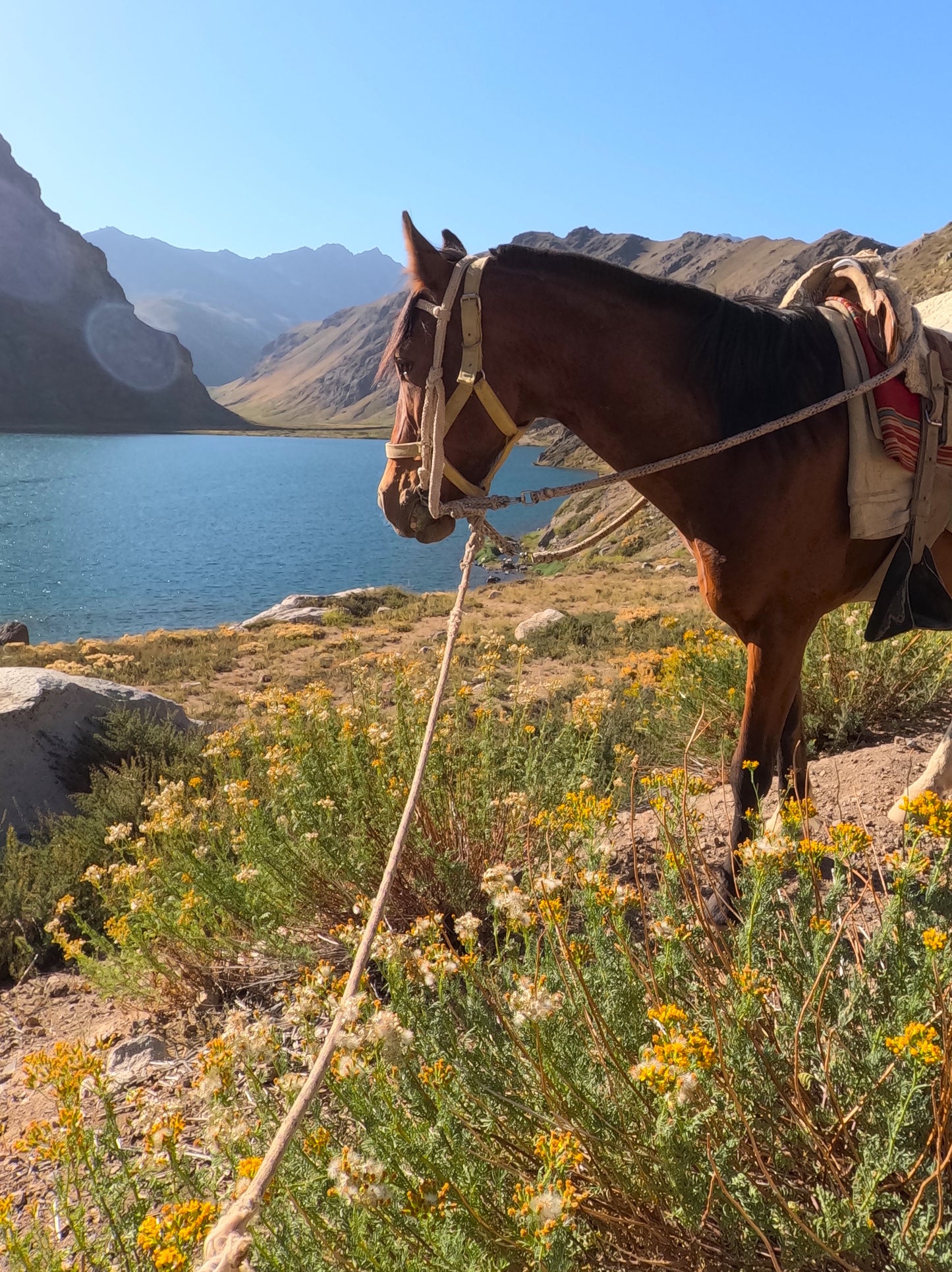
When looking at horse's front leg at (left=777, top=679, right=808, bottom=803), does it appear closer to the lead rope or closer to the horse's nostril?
the horse's nostril

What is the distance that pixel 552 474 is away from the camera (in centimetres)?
9350

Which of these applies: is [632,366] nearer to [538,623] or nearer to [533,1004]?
[533,1004]

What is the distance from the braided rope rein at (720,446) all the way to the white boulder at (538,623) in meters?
11.8

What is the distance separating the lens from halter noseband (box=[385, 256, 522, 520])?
2.64m

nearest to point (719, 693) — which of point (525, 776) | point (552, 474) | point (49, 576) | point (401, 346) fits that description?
point (525, 776)

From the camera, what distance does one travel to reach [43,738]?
6.26 metres

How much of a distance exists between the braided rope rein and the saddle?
38 mm

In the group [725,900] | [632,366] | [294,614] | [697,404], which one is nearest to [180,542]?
[294,614]

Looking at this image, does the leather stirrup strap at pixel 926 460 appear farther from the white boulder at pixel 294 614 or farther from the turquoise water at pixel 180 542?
the white boulder at pixel 294 614

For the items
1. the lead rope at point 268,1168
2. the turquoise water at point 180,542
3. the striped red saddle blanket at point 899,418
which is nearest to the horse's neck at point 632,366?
the striped red saddle blanket at point 899,418

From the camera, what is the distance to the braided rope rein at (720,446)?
2504 millimetres

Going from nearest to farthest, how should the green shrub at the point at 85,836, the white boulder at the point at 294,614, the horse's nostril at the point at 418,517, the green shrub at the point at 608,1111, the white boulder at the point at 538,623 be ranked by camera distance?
the green shrub at the point at 608,1111 → the horse's nostril at the point at 418,517 → the green shrub at the point at 85,836 → the white boulder at the point at 538,623 → the white boulder at the point at 294,614

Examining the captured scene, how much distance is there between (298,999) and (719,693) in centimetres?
381

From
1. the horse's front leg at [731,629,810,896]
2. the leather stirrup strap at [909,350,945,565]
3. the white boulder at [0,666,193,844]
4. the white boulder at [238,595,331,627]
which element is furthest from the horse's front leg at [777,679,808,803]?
the white boulder at [238,595,331,627]
